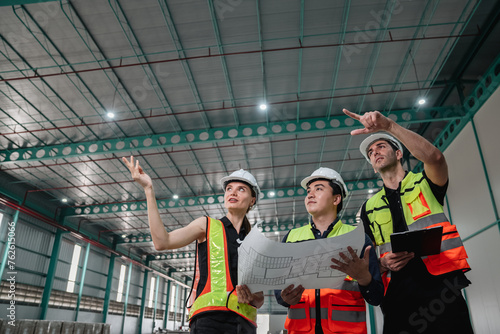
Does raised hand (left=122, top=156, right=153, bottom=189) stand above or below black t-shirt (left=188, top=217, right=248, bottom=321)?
above

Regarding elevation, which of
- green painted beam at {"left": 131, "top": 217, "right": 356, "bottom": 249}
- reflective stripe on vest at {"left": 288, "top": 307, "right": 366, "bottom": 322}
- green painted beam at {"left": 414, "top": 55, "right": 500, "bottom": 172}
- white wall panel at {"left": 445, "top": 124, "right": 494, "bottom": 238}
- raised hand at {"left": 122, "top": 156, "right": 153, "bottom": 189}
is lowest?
reflective stripe on vest at {"left": 288, "top": 307, "right": 366, "bottom": 322}

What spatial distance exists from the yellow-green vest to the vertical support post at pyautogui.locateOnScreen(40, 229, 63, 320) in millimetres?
27142

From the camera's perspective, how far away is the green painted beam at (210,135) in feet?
53.1

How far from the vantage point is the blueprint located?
224cm

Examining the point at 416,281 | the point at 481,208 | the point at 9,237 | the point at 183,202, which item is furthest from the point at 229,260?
the point at 9,237

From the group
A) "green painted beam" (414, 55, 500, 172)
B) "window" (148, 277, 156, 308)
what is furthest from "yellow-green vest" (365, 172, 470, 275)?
"window" (148, 277, 156, 308)

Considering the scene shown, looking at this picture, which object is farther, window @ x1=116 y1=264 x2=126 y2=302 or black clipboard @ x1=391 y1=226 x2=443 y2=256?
window @ x1=116 y1=264 x2=126 y2=302

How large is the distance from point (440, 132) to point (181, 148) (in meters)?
13.8

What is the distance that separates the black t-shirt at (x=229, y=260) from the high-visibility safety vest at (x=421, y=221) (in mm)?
1195

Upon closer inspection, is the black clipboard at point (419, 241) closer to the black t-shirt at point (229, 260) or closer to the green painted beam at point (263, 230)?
the black t-shirt at point (229, 260)

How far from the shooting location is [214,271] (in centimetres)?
287

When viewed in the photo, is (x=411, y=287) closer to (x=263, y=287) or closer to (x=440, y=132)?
(x=263, y=287)

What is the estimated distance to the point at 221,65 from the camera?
1433 centimetres

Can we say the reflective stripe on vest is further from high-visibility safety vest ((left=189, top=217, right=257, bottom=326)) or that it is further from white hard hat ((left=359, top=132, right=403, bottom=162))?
white hard hat ((left=359, top=132, right=403, bottom=162))
